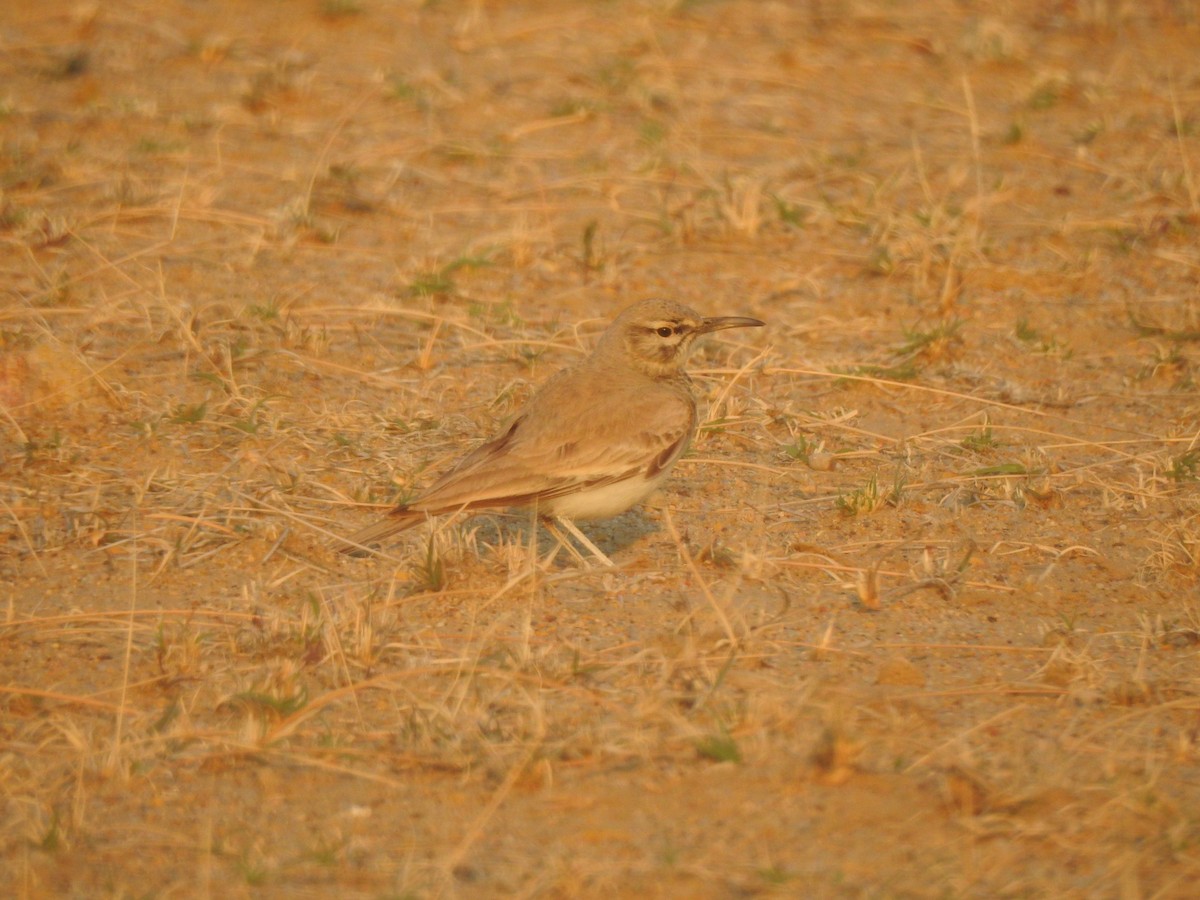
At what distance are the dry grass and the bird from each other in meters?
0.19

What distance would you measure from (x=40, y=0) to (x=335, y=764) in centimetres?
821

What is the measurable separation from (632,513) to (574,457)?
77 centimetres

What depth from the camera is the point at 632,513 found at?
19.0 feet

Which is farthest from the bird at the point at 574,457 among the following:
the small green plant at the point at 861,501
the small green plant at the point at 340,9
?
the small green plant at the point at 340,9

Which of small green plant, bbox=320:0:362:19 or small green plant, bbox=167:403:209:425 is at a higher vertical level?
small green plant, bbox=320:0:362:19

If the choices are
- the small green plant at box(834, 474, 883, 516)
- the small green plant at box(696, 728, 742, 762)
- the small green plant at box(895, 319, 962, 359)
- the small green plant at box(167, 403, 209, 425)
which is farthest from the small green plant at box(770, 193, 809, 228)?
the small green plant at box(696, 728, 742, 762)

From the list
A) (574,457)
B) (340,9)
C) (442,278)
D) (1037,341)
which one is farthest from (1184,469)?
(340,9)

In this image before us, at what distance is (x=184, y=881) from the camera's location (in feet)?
11.3

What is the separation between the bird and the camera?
16.2 ft

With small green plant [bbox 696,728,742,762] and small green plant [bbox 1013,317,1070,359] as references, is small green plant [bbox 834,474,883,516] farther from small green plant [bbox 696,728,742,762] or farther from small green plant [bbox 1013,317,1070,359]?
small green plant [bbox 1013,317,1070,359]

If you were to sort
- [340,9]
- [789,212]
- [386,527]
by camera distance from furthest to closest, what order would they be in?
[340,9] < [789,212] < [386,527]

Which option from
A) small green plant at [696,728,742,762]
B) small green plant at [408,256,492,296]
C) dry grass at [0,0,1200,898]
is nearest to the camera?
dry grass at [0,0,1200,898]

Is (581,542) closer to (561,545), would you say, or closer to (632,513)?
(561,545)

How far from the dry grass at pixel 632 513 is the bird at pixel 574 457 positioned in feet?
0.62
